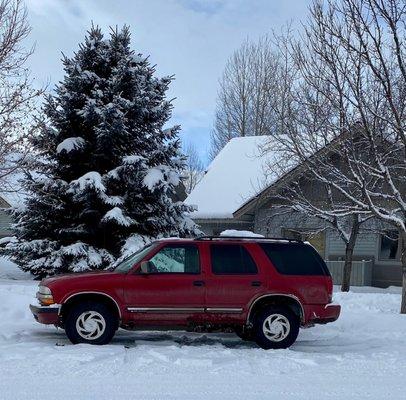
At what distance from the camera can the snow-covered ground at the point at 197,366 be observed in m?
6.26

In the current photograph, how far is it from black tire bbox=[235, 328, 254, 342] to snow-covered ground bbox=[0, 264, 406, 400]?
0.12m

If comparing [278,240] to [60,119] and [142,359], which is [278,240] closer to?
[142,359]

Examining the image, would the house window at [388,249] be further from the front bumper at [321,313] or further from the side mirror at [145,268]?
the side mirror at [145,268]

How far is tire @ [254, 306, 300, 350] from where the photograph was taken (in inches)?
352

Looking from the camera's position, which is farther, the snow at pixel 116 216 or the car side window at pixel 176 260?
the snow at pixel 116 216

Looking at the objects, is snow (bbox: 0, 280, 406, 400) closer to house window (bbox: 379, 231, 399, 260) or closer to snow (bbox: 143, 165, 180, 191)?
snow (bbox: 143, 165, 180, 191)

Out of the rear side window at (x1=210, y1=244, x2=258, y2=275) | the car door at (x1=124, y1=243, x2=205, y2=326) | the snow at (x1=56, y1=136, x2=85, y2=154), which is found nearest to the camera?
the car door at (x1=124, y1=243, x2=205, y2=326)

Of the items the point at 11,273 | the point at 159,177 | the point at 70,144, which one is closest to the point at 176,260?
the point at 159,177

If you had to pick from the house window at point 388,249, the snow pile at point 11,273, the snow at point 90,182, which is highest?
the snow at point 90,182

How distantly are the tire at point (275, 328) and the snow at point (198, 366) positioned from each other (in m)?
0.21

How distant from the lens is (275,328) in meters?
8.97

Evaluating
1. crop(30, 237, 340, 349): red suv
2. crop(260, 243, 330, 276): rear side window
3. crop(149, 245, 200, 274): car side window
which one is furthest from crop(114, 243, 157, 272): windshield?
crop(260, 243, 330, 276): rear side window

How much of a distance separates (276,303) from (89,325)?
2808 mm

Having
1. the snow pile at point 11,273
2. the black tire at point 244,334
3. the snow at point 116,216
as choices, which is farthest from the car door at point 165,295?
the snow pile at point 11,273
